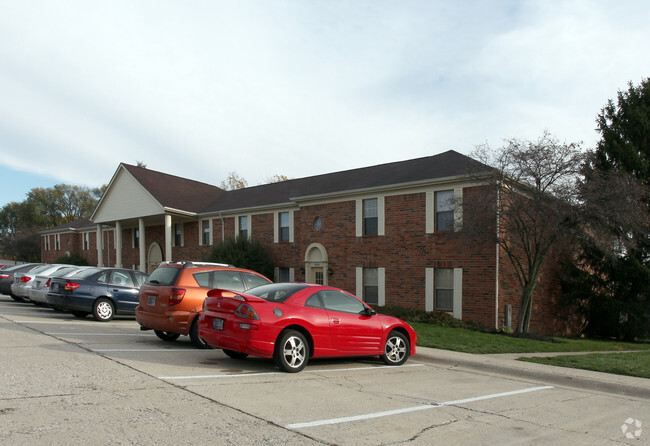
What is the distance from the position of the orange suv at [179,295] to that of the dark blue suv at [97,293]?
4.36m

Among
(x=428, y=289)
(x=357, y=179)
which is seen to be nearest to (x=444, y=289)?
(x=428, y=289)

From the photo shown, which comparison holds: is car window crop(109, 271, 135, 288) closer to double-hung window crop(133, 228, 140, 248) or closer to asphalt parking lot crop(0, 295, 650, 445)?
asphalt parking lot crop(0, 295, 650, 445)

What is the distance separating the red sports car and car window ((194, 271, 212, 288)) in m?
1.52

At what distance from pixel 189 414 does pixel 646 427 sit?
519 cm

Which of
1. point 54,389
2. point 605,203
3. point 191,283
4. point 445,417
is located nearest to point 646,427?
point 445,417

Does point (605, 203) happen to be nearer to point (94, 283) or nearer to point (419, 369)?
point (419, 369)

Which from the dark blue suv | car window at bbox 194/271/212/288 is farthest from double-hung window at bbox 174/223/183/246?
car window at bbox 194/271/212/288

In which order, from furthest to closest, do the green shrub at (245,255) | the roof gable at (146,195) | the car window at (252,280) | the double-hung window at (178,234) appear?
the double-hung window at (178,234)
the roof gable at (146,195)
the green shrub at (245,255)
the car window at (252,280)

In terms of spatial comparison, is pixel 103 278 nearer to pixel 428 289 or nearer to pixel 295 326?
pixel 295 326

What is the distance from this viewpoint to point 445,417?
584cm

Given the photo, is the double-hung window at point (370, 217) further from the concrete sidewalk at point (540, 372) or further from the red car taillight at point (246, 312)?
the red car taillight at point (246, 312)

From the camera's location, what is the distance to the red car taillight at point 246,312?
7829 millimetres

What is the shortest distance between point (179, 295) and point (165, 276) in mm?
772

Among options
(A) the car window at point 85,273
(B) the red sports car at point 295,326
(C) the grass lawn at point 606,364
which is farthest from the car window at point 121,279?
(C) the grass lawn at point 606,364
